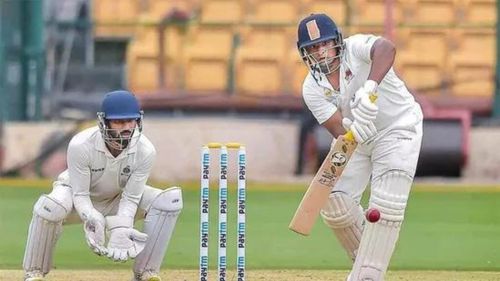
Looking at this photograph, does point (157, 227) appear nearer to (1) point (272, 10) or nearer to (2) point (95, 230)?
(2) point (95, 230)

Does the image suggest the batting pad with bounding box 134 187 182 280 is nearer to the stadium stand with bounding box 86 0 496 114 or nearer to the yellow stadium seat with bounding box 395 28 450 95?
the stadium stand with bounding box 86 0 496 114

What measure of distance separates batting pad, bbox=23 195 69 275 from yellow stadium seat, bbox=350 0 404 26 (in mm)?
A: 8946

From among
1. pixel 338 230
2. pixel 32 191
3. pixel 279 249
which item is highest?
pixel 338 230

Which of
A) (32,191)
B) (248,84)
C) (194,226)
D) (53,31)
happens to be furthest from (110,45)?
(194,226)

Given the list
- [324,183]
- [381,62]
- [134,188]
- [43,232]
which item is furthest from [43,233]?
[381,62]

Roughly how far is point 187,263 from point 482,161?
608 centimetres

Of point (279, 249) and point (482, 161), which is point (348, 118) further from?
point (482, 161)

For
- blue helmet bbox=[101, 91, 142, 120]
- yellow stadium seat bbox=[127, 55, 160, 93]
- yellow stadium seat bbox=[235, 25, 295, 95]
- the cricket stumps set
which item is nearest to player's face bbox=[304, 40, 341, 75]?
the cricket stumps set

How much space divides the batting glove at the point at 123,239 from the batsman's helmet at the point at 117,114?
38cm

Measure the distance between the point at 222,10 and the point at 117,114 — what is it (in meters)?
9.63

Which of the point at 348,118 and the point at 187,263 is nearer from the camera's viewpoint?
the point at 348,118

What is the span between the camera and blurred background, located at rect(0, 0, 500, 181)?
13.7m

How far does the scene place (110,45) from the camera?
15.5 m

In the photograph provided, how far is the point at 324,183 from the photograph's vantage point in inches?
252
